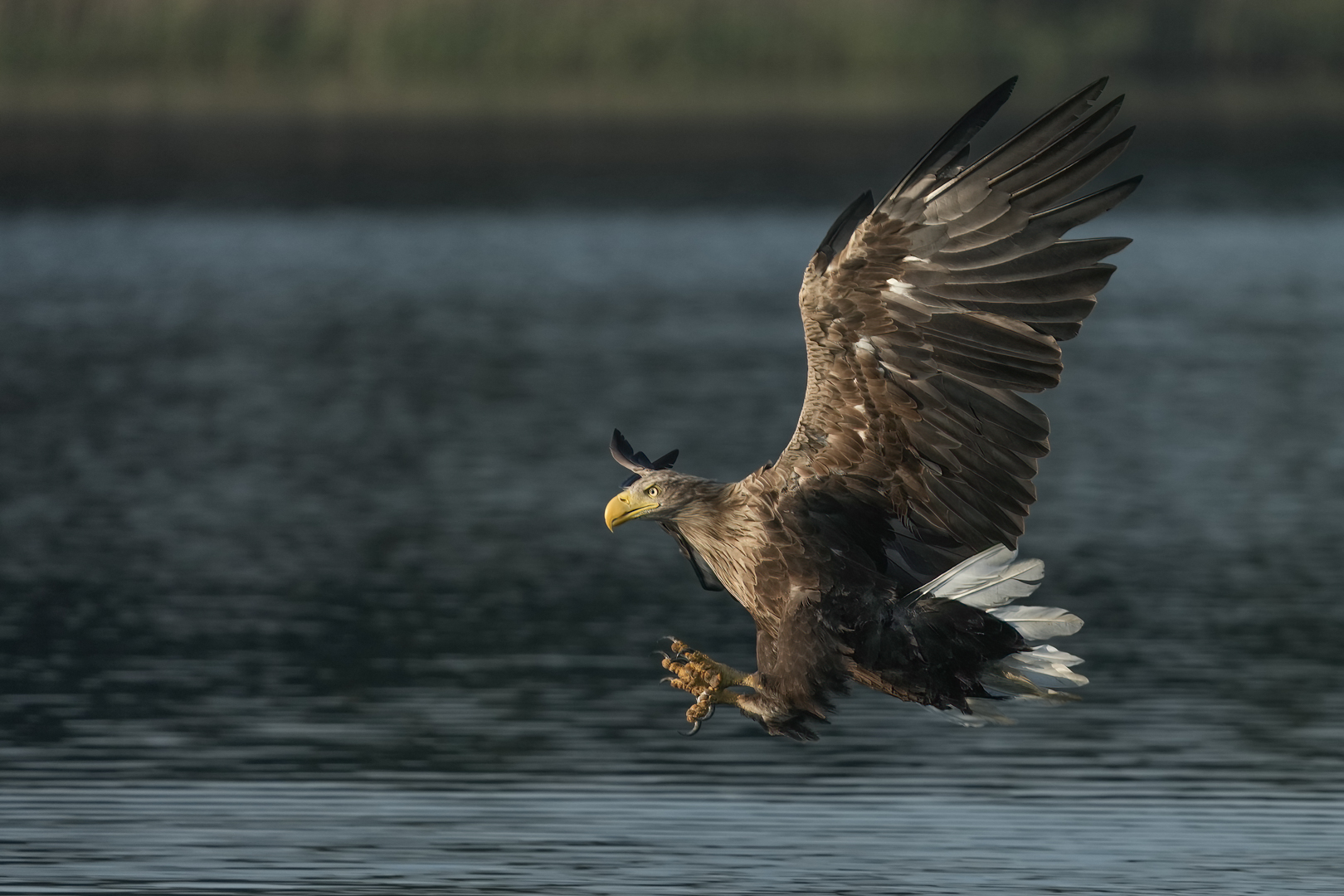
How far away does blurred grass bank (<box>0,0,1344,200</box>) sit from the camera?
49.8 m

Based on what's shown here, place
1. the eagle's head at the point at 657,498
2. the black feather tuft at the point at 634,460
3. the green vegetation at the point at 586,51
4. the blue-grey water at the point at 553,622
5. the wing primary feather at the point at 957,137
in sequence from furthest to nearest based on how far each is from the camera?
the green vegetation at the point at 586,51 → the blue-grey water at the point at 553,622 → the black feather tuft at the point at 634,460 → the eagle's head at the point at 657,498 → the wing primary feather at the point at 957,137

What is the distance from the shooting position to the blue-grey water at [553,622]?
962 centimetres

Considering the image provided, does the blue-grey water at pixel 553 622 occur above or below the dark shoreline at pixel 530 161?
below

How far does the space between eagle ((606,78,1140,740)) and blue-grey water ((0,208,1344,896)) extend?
3.92ft

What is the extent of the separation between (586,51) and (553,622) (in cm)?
3955

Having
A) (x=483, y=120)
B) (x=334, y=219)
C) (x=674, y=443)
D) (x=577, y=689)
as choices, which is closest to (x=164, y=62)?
(x=483, y=120)

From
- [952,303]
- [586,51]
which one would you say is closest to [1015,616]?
[952,303]

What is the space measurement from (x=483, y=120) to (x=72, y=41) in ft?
29.3

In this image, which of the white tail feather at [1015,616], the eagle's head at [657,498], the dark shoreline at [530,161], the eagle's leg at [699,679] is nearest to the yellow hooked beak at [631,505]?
the eagle's head at [657,498]

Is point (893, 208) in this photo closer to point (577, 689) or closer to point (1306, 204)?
point (577, 689)

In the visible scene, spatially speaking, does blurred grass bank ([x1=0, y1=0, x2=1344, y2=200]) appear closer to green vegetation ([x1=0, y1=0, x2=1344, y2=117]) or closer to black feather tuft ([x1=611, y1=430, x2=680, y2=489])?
green vegetation ([x1=0, y1=0, x2=1344, y2=117])

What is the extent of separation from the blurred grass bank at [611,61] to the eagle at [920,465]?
132 feet

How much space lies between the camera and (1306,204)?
38.1 meters

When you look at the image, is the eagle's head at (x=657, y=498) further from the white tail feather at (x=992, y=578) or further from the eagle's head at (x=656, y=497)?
the white tail feather at (x=992, y=578)
